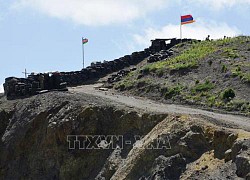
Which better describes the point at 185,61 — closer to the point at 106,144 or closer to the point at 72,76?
the point at 72,76

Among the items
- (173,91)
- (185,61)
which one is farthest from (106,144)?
(185,61)

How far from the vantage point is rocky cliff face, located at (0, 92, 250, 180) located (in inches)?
771

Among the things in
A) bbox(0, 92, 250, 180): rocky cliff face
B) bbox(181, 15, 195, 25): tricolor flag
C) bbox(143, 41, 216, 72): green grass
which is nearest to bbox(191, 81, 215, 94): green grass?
bbox(143, 41, 216, 72): green grass

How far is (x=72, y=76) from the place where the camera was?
163ft

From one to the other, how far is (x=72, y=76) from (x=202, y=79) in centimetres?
1559

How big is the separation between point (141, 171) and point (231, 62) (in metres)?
21.5

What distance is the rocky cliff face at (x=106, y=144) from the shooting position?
19.6m

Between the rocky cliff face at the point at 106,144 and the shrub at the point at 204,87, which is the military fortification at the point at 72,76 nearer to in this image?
the rocky cliff face at the point at 106,144

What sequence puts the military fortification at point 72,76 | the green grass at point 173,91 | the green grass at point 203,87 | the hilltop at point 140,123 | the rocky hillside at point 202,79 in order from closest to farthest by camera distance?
the hilltop at point 140,123 < the rocky hillside at point 202,79 < the green grass at point 203,87 < the green grass at point 173,91 < the military fortification at point 72,76

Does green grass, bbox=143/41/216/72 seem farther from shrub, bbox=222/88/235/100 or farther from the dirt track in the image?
shrub, bbox=222/88/235/100

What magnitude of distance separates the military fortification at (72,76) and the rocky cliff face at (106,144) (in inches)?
87.1

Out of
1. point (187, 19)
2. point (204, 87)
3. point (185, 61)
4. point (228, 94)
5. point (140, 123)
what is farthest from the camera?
point (187, 19)

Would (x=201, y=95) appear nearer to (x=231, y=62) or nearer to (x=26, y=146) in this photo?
(x=231, y=62)

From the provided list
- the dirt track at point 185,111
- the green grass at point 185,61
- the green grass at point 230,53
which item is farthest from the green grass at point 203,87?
the green grass at point 230,53
